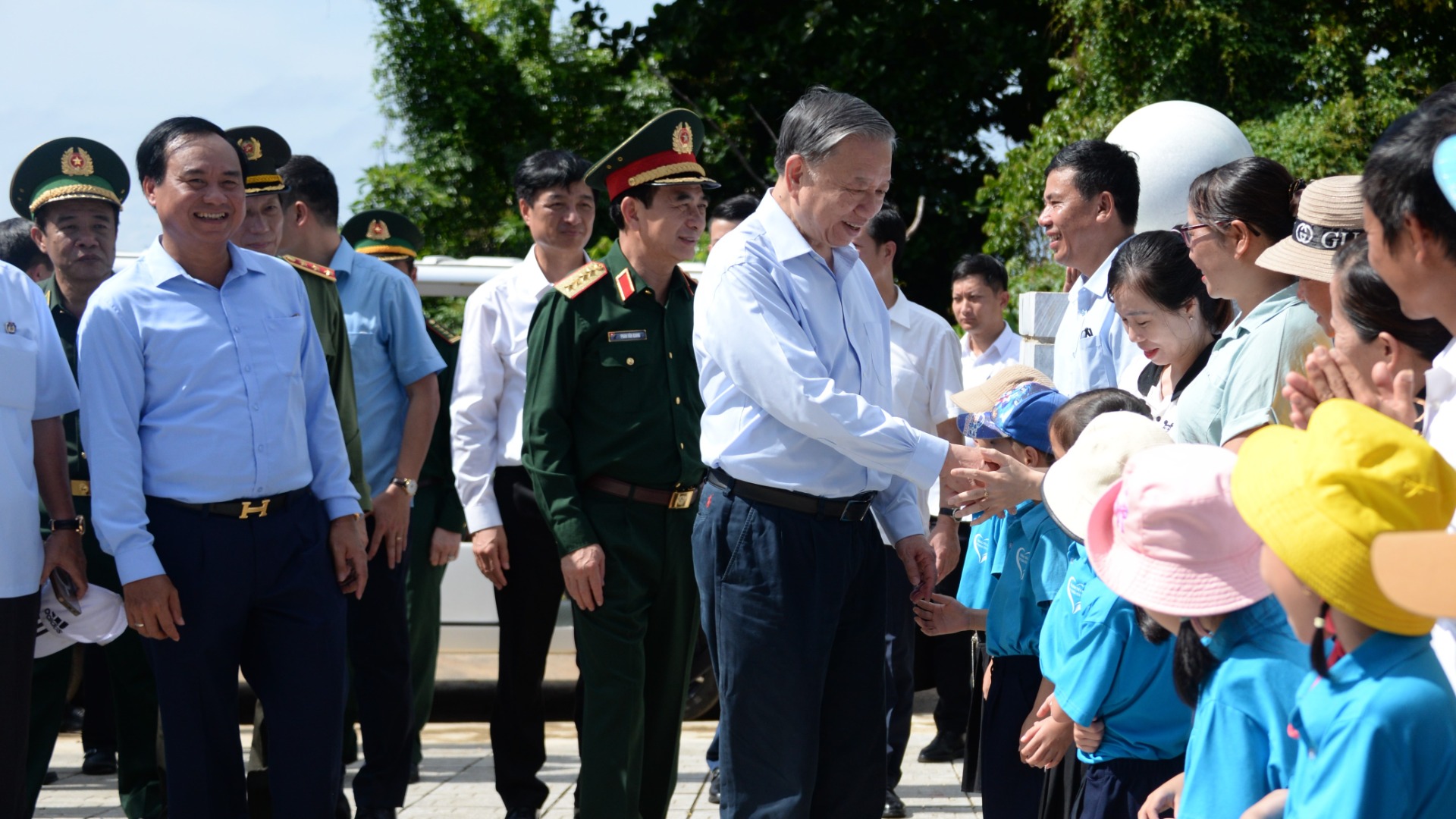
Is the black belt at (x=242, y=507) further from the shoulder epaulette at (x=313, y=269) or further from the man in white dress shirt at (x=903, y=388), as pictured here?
the man in white dress shirt at (x=903, y=388)

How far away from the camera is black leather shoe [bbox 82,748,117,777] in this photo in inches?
229

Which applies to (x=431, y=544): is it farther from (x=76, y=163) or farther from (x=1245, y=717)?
(x=1245, y=717)

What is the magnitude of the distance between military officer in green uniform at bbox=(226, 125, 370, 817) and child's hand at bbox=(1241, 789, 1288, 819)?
296cm

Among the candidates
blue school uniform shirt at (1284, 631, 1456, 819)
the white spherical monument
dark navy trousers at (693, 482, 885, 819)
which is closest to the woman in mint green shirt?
dark navy trousers at (693, 482, 885, 819)

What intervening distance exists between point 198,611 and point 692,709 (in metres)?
3.65

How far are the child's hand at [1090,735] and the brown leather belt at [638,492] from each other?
165cm

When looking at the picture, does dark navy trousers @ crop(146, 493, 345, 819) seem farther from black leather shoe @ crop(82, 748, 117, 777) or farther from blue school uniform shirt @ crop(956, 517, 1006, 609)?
black leather shoe @ crop(82, 748, 117, 777)

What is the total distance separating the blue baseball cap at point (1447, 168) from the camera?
185 cm

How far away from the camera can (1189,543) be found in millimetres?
2156

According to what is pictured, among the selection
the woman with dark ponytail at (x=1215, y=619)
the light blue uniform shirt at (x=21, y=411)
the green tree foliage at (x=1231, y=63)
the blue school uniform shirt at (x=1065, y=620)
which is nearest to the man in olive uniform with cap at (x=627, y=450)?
the light blue uniform shirt at (x=21, y=411)

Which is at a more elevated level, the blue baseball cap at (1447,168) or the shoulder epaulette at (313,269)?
the blue baseball cap at (1447,168)

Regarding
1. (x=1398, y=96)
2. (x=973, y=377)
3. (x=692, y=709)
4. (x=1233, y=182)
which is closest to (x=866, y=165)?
(x=1233, y=182)

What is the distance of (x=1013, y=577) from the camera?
3264mm

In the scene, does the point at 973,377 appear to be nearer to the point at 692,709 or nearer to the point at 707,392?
the point at 692,709
